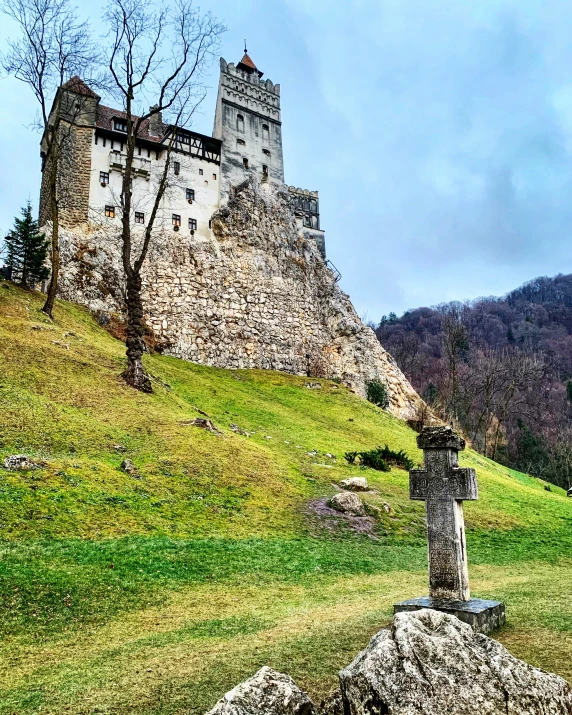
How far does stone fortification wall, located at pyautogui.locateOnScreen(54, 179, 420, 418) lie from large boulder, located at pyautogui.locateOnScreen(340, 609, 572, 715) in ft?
126

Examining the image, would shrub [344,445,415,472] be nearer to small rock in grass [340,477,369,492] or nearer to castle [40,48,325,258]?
small rock in grass [340,477,369,492]

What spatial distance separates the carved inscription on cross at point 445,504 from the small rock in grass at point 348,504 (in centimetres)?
823

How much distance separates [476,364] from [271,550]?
230ft

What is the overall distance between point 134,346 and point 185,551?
14.1 m

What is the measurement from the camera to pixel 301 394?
122 feet

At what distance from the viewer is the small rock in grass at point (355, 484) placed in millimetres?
19344

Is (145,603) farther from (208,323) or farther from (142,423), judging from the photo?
(208,323)

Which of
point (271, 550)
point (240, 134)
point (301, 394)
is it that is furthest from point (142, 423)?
point (240, 134)

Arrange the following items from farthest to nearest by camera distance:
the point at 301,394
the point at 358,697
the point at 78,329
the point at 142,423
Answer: the point at 301,394 → the point at 78,329 → the point at 142,423 → the point at 358,697

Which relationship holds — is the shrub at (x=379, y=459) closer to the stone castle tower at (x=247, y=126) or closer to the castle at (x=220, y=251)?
the castle at (x=220, y=251)

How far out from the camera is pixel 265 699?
11.4ft

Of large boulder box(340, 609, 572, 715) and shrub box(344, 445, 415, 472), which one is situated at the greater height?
shrub box(344, 445, 415, 472)

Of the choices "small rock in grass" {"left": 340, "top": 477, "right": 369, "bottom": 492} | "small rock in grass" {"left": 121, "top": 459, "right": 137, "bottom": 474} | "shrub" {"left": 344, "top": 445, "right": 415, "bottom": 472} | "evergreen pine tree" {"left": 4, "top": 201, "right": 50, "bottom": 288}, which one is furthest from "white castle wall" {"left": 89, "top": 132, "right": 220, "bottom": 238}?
"small rock in grass" {"left": 121, "top": 459, "right": 137, "bottom": 474}

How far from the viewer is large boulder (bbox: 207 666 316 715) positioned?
3348 millimetres
